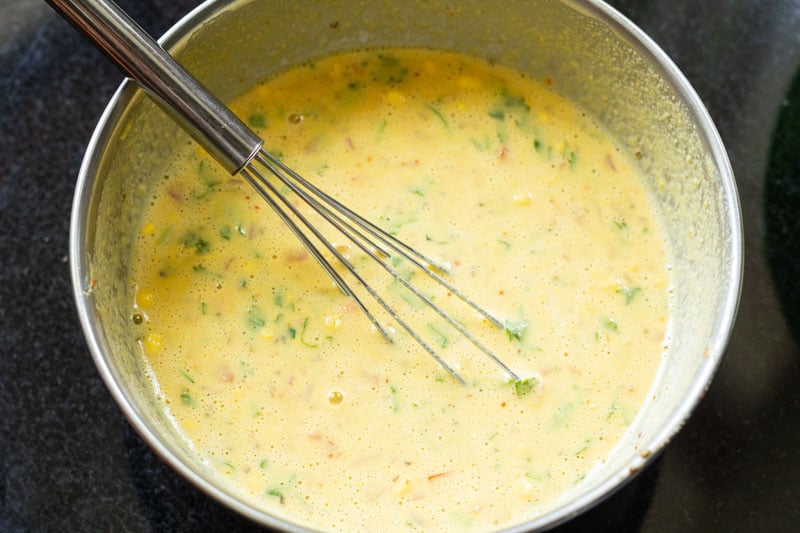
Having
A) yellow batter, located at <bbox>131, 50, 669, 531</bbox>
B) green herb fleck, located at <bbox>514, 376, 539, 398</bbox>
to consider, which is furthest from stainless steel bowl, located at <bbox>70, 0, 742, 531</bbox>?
green herb fleck, located at <bbox>514, 376, 539, 398</bbox>

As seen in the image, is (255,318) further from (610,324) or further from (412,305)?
(610,324)

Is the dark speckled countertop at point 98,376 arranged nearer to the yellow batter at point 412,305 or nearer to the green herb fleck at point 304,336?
the yellow batter at point 412,305

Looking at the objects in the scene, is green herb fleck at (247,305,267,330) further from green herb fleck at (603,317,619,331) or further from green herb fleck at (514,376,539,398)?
green herb fleck at (603,317,619,331)

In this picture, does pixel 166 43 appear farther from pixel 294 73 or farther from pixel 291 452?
pixel 291 452

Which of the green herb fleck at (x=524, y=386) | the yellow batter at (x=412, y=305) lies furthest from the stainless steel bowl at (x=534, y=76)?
the green herb fleck at (x=524, y=386)

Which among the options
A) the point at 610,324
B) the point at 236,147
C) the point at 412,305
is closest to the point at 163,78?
the point at 236,147

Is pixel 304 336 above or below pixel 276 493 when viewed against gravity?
above
